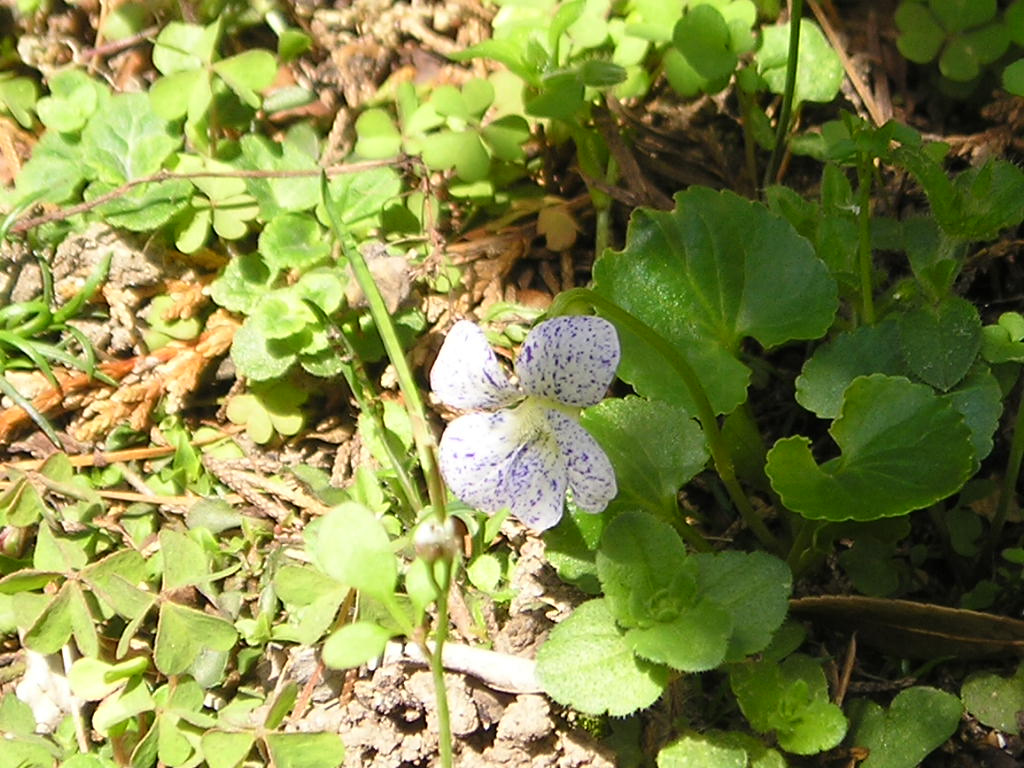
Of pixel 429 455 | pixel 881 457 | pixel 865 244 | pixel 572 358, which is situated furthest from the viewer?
pixel 865 244

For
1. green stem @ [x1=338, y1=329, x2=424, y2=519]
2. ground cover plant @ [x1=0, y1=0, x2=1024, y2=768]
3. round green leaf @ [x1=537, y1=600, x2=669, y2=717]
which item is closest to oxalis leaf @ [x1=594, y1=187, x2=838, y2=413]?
ground cover plant @ [x1=0, y1=0, x2=1024, y2=768]

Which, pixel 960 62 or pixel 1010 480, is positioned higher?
pixel 960 62

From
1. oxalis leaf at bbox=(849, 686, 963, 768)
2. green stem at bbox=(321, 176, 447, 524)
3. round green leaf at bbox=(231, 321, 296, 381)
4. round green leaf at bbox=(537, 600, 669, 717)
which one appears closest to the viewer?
green stem at bbox=(321, 176, 447, 524)

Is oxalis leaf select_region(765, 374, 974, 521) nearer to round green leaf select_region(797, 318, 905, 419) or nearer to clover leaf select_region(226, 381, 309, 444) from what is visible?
round green leaf select_region(797, 318, 905, 419)

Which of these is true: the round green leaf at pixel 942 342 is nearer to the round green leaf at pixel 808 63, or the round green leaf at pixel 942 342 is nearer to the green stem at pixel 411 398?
the round green leaf at pixel 808 63

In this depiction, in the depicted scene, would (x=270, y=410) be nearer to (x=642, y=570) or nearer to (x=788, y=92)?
(x=642, y=570)

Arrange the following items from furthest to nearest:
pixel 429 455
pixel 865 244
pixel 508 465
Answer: pixel 865 244, pixel 508 465, pixel 429 455

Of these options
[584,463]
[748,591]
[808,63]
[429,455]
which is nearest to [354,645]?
[429,455]

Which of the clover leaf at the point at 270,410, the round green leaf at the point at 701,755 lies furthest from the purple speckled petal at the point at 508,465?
the clover leaf at the point at 270,410

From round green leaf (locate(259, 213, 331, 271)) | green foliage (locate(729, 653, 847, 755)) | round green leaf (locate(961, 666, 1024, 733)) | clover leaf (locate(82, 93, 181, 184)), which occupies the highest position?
clover leaf (locate(82, 93, 181, 184))
